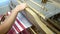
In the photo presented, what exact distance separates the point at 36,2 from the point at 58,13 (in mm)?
295

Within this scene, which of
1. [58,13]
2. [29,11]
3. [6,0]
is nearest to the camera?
[58,13]

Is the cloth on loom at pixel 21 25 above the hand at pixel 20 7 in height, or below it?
below

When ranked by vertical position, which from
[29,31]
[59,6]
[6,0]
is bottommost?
[29,31]

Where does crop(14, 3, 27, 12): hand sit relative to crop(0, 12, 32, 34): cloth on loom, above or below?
above

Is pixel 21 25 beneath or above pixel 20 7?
beneath

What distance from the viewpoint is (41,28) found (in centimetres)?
94

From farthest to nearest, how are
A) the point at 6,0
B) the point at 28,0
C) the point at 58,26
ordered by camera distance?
the point at 6,0
the point at 28,0
the point at 58,26

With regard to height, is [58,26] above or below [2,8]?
above

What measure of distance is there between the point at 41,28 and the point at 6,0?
3.13 ft

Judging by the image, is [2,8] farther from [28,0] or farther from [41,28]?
→ [41,28]

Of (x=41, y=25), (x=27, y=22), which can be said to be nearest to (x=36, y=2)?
(x=27, y=22)

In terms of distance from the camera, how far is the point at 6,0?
5.69ft

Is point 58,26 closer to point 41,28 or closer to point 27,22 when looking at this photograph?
point 41,28

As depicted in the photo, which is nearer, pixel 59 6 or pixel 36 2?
pixel 59 6
